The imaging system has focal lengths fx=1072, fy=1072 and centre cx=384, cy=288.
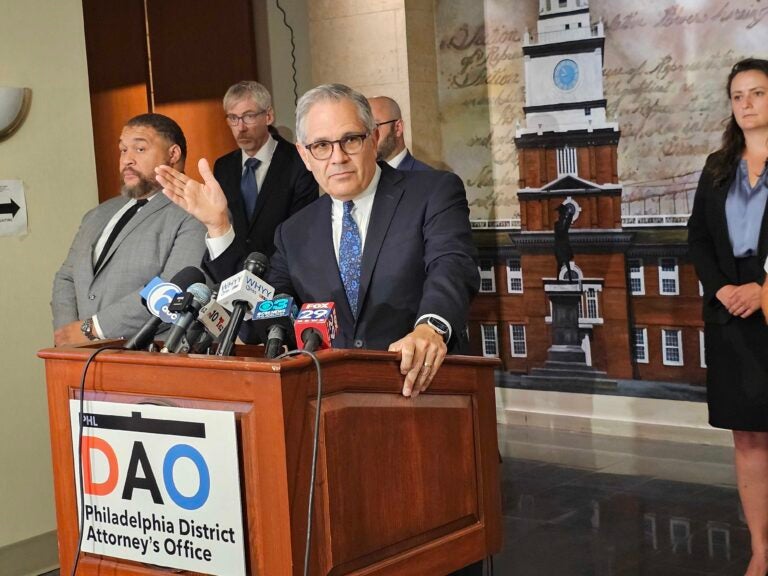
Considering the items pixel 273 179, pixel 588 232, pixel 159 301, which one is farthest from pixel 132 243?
pixel 588 232

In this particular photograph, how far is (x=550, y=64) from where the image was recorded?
621 cm

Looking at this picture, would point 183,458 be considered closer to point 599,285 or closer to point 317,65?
point 599,285

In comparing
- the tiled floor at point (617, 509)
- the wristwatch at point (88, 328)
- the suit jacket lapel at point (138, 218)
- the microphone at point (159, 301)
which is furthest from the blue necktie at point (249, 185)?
the microphone at point (159, 301)

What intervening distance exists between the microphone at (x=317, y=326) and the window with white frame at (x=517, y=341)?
184 inches

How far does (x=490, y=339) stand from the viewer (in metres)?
6.64

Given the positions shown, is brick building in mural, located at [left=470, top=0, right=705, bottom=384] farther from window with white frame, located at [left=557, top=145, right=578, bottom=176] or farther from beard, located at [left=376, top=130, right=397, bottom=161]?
beard, located at [left=376, top=130, right=397, bottom=161]

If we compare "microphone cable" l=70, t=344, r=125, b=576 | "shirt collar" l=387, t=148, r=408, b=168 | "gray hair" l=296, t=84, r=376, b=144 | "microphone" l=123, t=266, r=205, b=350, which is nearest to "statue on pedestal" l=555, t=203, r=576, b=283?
"shirt collar" l=387, t=148, r=408, b=168

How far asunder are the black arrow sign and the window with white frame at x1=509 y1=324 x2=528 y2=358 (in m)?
3.25

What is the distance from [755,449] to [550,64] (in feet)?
10.6

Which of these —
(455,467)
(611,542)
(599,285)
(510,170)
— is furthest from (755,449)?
(510,170)

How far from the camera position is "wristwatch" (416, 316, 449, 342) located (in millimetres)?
2107

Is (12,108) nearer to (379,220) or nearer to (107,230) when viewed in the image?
(107,230)

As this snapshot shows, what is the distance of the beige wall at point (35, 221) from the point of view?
426cm

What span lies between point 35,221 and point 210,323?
260cm
